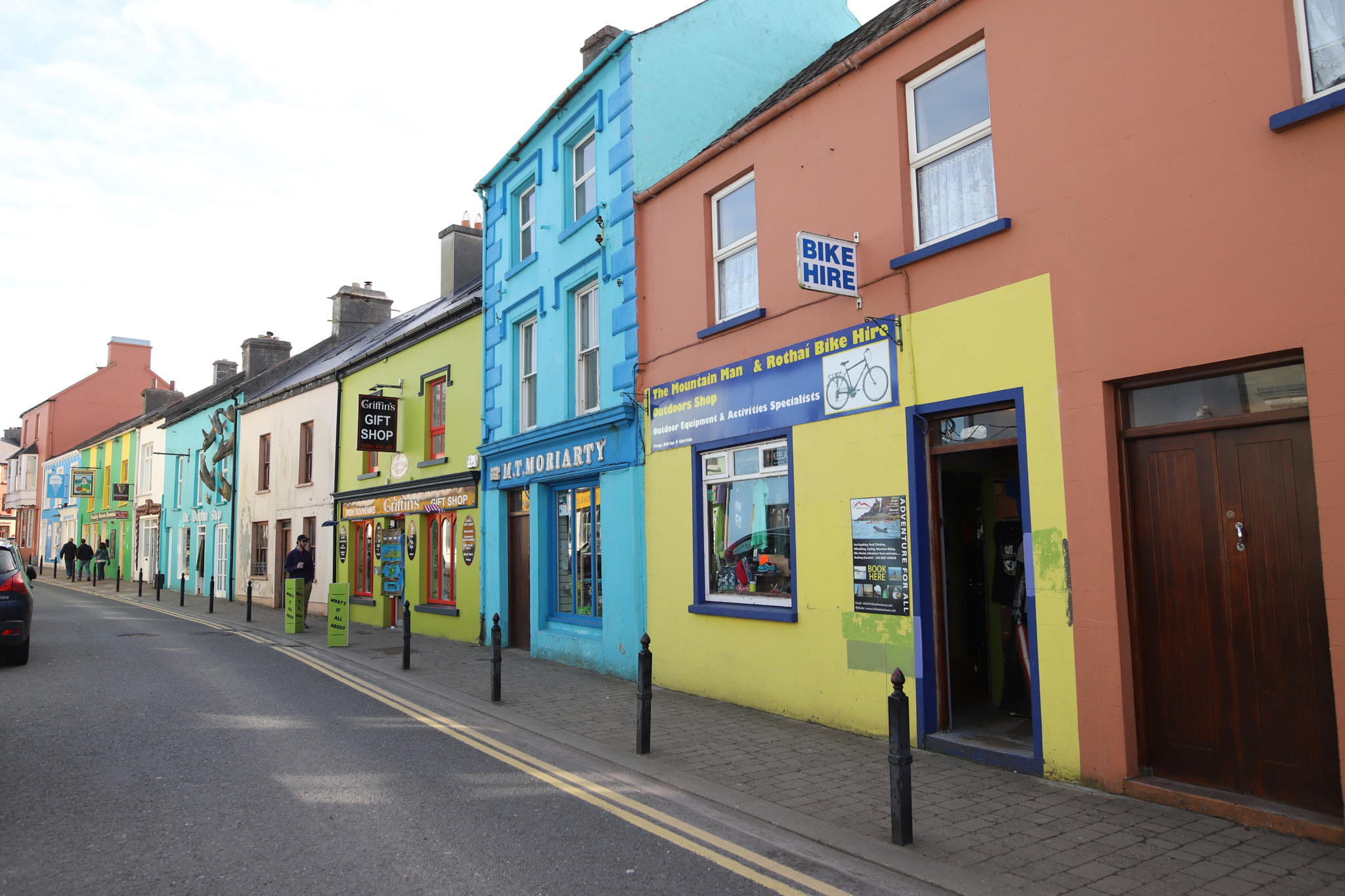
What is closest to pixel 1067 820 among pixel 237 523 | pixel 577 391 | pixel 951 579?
pixel 951 579

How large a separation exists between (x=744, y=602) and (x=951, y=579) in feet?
7.79

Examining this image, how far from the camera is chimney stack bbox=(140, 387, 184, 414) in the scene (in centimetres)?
4359

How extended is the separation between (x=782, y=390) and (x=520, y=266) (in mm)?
7647

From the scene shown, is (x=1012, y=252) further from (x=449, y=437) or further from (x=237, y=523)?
(x=237, y=523)

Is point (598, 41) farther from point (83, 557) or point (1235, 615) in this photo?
point (83, 557)

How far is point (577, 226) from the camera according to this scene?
43.7 ft

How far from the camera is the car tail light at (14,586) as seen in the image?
11.6 meters

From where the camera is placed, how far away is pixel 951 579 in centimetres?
852

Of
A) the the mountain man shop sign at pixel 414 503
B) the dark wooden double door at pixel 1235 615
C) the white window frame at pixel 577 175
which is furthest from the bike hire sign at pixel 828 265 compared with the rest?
the the mountain man shop sign at pixel 414 503

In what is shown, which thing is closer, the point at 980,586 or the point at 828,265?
the point at 828,265

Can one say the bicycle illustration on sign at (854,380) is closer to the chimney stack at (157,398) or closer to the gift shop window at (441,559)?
the gift shop window at (441,559)

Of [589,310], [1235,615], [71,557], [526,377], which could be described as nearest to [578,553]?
[526,377]

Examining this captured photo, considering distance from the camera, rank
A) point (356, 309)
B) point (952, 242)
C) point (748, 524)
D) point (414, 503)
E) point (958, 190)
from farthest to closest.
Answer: point (356, 309) < point (414, 503) < point (748, 524) < point (958, 190) < point (952, 242)

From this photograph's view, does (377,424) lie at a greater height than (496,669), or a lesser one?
greater
